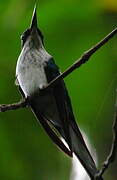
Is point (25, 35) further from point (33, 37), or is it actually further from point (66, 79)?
point (66, 79)

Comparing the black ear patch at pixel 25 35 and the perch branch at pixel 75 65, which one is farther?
the black ear patch at pixel 25 35

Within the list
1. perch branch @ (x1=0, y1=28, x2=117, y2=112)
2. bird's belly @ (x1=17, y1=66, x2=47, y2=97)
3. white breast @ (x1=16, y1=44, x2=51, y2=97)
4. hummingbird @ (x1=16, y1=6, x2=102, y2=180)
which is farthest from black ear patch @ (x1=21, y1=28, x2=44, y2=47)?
perch branch @ (x1=0, y1=28, x2=117, y2=112)

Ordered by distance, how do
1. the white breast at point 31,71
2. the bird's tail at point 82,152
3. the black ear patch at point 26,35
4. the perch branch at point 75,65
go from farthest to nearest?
the black ear patch at point 26,35 < the white breast at point 31,71 < the bird's tail at point 82,152 < the perch branch at point 75,65

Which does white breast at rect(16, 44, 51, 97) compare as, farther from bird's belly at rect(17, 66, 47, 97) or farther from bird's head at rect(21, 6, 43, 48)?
bird's head at rect(21, 6, 43, 48)

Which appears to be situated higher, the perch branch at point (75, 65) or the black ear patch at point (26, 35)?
the perch branch at point (75, 65)

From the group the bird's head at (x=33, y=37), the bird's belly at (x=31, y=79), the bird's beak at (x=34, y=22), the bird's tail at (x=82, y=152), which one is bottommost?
the bird's tail at (x=82, y=152)

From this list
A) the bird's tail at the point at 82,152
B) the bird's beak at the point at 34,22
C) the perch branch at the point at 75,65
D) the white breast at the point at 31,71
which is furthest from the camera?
the white breast at the point at 31,71

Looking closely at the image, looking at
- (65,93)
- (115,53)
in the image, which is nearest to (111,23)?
(115,53)

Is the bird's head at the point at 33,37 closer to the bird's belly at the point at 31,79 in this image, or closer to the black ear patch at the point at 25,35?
the black ear patch at the point at 25,35

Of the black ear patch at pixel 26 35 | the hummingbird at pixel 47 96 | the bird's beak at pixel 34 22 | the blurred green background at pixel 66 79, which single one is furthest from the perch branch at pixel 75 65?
the black ear patch at pixel 26 35
